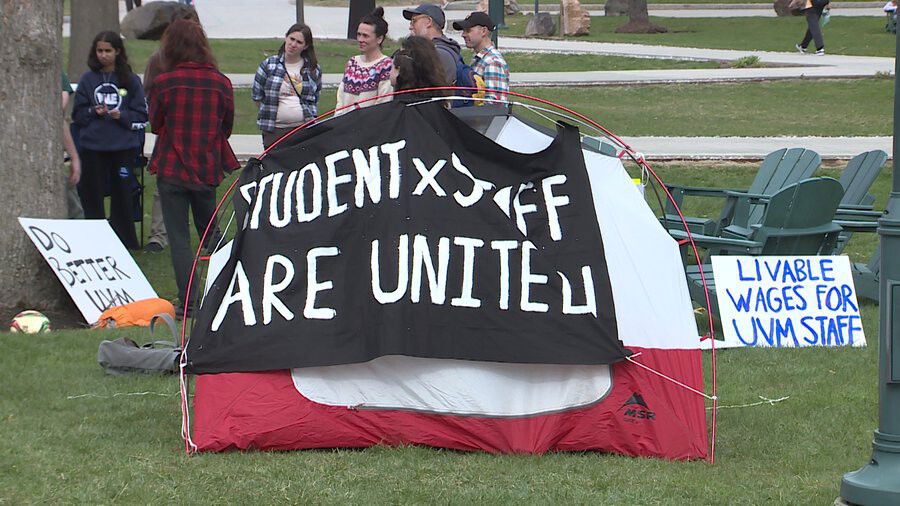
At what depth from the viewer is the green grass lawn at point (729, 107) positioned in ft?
54.4

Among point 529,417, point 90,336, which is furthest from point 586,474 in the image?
point 90,336

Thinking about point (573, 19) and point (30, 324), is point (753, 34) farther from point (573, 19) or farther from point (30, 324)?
point (30, 324)

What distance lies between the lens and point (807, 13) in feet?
86.7

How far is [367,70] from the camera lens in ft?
30.0

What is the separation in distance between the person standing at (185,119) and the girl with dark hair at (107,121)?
84.0 inches

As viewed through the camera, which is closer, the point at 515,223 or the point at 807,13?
the point at 515,223

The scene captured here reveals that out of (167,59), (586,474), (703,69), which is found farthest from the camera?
(703,69)

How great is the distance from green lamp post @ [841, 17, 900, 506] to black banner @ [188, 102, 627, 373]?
116 cm

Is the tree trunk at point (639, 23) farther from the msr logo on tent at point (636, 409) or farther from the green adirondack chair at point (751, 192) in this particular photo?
the msr logo on tent at point (636, 409)

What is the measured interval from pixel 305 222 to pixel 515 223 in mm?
899

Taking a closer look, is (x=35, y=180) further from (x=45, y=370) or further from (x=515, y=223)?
(x=515, y=223)

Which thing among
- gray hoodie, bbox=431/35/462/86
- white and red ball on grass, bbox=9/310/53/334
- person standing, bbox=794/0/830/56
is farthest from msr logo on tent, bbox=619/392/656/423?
person standing, bbox=794/0/830/56

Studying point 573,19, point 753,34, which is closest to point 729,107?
point 753,34

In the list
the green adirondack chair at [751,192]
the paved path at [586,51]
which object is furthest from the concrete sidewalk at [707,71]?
the green adirondack chair at [751,192]
